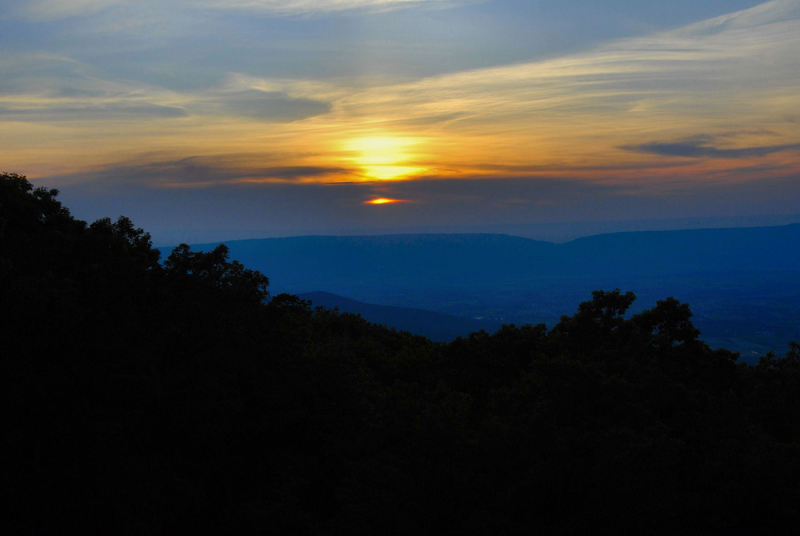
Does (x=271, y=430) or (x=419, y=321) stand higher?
(x=271, y=430)

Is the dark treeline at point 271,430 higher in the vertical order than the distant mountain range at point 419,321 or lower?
higher

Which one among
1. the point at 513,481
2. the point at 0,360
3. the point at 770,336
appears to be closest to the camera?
the point at 0,360

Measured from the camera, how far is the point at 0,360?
11750 millimetres

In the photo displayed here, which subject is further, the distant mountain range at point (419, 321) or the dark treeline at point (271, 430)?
the distant mountain range at point (419, 321)

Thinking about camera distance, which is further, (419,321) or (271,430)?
(419,321)

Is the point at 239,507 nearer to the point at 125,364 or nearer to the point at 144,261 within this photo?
the point at 125,364

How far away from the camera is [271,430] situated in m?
16.0

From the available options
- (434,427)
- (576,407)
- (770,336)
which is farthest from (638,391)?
(770,336)

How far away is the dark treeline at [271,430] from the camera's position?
39.3 ft

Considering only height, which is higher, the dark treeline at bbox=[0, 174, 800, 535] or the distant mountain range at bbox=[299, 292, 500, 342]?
the dark treeline at bbox=[0, 174, 800, 535]

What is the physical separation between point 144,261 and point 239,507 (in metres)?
7.58

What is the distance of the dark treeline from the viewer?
11969 mm

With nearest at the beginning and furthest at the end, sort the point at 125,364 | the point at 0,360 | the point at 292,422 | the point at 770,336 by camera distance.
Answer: the point at 0,360, the point at 125,364, the point at 292,422, the point at 770,336

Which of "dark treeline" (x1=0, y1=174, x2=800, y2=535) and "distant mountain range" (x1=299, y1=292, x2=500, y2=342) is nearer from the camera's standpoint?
"dark treeline" (x1=0, y1=174, x2=800, y2=535)
